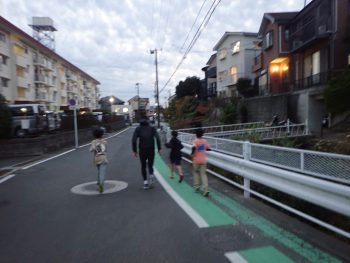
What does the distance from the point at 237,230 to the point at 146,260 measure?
4.91ft

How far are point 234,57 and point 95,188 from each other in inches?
1397

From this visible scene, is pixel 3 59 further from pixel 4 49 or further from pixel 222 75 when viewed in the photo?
pixel 222 75

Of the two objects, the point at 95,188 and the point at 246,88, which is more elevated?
the point at 246,88

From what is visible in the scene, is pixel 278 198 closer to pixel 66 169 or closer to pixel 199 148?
pixel 199 148

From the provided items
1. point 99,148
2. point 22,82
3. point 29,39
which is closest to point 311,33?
point 99,148

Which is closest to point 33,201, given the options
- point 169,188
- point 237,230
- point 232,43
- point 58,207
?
point 58,207

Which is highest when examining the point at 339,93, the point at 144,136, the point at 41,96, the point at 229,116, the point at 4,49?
the point at 4,49

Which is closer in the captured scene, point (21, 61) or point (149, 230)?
point (149, 230)

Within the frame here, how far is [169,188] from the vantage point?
7.59 meters

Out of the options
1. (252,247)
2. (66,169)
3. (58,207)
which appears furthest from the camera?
(66,169)

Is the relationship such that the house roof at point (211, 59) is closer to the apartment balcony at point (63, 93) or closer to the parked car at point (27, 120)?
the apartment balcony at point (63, 93)

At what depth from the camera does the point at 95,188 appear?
25.6 feet

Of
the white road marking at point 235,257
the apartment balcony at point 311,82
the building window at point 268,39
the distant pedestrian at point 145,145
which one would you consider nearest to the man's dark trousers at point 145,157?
the distant pedestrian at point 145,145

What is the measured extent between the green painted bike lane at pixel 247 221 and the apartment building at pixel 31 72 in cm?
2468
